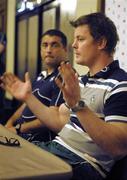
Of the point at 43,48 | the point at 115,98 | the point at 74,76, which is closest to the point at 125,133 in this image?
the point at 115,98

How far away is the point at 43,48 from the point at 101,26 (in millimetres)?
1260

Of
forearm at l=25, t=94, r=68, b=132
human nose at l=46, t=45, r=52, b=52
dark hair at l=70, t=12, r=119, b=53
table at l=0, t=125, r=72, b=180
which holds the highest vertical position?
dark hair at l=70, t=12, r=119, b=53

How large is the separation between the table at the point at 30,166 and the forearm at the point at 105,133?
0.28 m

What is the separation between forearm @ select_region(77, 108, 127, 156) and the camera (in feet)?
5.32

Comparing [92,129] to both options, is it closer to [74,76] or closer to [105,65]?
[74,76]

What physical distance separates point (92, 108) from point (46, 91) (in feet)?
3.12

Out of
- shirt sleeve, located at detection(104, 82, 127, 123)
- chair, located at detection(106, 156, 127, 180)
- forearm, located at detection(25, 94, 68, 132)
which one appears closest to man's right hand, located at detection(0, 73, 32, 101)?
forearm, located at detection(25, 94, 68, 132)

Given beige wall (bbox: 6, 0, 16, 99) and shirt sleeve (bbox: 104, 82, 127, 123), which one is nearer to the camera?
shirt sleeve (bbox: 104, 82, 127, 123)

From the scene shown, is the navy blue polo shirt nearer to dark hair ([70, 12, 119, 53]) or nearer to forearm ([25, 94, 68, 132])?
forearm ([25, 94, 68, 132])

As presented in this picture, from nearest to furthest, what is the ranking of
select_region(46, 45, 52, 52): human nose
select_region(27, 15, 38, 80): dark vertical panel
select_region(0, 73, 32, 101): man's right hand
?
select_region(0, 73, 32, 101): man's right hand → select_region(46, 45, 52, 52): human nose → select_region(27, 15, 38, 80): dark vertical panel

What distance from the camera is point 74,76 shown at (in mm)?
1664

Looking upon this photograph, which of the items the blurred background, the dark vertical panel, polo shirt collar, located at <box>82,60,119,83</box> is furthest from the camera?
the dark vertical panel

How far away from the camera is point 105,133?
1.62 meters

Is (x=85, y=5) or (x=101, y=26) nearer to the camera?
(x=101, y=26)
